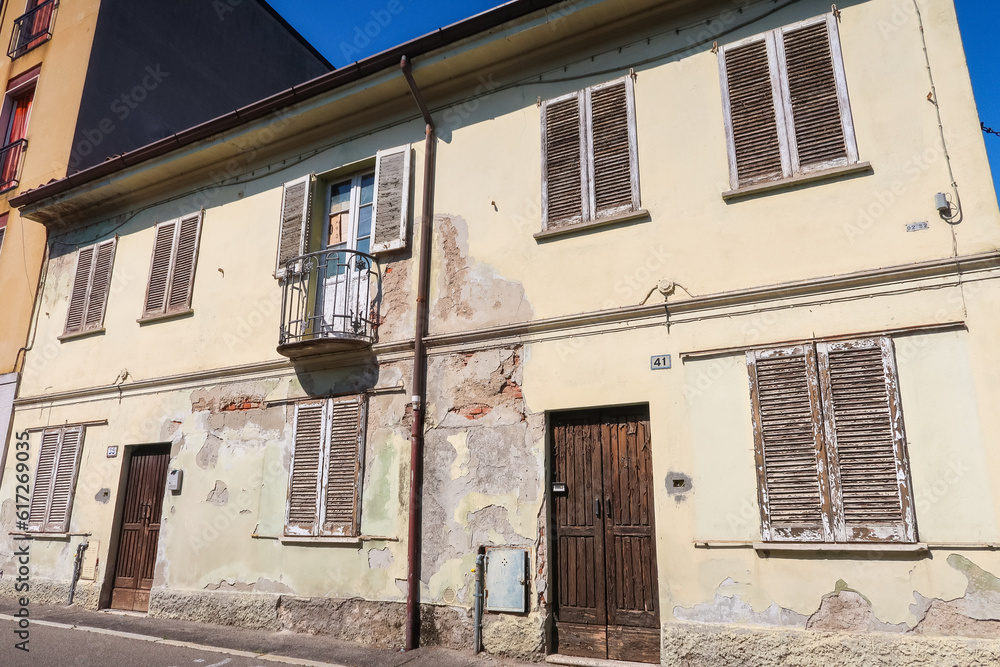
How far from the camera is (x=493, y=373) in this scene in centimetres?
743

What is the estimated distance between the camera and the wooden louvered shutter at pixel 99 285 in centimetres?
1113

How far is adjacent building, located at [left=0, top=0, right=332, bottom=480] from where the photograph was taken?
12562 mm

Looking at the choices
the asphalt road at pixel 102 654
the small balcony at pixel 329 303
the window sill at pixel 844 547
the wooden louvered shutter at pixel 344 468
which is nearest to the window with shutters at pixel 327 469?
the wooden louvered shutter at pixel 344 468

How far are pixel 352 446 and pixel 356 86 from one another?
4.57 metres

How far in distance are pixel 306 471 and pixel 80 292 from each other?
6.20 meters

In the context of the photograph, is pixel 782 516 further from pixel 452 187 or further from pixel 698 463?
pixel 452 187

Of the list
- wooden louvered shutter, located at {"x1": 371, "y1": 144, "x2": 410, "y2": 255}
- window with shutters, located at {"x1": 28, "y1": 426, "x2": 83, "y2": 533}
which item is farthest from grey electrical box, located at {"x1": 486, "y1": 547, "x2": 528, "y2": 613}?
window with shutters, located at {"x1": 28, "y1": 426, "x2": 83, "y2": 533}

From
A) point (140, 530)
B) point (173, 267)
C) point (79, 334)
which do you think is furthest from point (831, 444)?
point (79, 334)

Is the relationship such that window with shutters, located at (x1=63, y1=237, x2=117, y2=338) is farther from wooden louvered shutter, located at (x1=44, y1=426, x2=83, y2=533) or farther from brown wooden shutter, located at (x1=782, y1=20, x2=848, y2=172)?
brown wooden shutter, located at (x1=782, y1=20, x2=848, y2=172)

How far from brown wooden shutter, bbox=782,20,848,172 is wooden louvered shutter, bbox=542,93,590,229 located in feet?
6.90

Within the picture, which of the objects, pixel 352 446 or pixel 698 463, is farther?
pixel 352 446

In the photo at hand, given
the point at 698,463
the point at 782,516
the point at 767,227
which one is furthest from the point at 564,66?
the point at 782,516

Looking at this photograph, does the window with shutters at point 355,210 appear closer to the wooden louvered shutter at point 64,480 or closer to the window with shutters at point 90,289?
the window with shutters at point 90,289

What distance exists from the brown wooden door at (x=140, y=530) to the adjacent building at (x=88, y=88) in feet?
11.3
